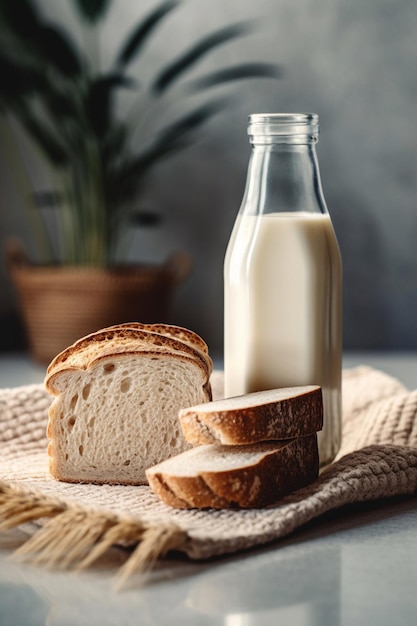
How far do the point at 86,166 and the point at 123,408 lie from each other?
154cm

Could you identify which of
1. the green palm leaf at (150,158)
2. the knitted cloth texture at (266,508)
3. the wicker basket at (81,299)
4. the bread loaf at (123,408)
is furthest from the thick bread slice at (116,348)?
the green palm leaf at (150,158)

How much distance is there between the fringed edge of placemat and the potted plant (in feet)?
5.10

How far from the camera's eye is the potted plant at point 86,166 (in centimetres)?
229

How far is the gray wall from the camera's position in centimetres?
257

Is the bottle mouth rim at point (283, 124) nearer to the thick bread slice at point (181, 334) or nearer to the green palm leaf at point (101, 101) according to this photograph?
the thick bread slice at point (181, 334)

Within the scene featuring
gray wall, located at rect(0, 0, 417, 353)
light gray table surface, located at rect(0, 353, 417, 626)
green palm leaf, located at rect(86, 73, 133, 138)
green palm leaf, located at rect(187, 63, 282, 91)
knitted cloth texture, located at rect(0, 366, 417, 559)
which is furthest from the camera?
gray wall, located at rect(0, 0, 417, 353)

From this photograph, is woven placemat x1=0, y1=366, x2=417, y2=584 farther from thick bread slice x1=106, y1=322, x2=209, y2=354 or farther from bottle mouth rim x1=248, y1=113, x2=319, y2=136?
bottle mouth rim x1=248, y1=113, x2=319, y2=136

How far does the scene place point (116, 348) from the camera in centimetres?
97

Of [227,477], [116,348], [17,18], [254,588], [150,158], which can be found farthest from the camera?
[150,158]

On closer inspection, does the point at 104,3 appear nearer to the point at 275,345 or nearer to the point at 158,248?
the point at 158,248

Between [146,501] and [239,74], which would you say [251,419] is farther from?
[239,74]

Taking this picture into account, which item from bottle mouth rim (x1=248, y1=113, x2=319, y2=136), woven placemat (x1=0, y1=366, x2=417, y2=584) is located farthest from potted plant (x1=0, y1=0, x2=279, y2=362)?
bottle mouth rim (x1=248, y1=113, x2=319, y2=136)

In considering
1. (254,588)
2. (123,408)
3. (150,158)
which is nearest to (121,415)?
(123,408)

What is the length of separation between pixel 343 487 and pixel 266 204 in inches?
12.5
